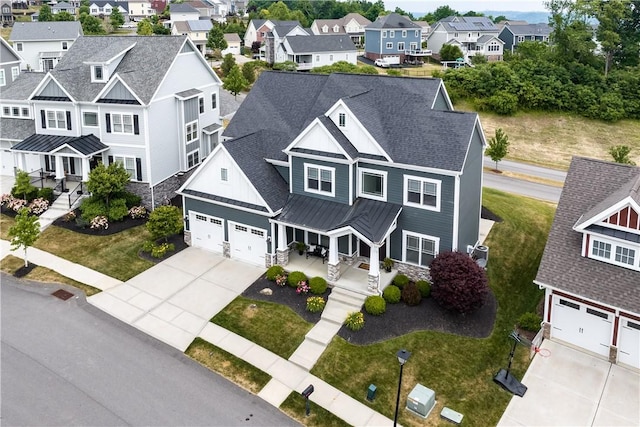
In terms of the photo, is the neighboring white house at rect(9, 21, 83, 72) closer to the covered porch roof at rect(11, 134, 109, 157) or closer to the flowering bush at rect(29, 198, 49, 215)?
the covered porch roof at rect(11, 134, 109, 157)

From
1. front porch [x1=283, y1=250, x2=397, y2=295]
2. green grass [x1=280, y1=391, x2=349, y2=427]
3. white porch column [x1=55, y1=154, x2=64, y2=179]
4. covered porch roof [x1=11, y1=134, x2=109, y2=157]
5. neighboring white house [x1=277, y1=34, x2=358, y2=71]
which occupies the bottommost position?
green grass [x1=280, y1=391, x2=349, y2=427]

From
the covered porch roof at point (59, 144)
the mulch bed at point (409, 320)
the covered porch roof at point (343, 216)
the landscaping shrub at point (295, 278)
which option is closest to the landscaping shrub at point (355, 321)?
the mulch bed at point (409, 320)

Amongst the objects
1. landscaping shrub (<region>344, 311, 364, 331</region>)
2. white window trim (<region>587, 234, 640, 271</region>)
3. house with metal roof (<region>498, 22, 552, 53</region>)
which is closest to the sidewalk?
landscaping shrub (<region>344, 311, 364, 331</region>)

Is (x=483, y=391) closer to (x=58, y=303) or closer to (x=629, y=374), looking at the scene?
(x=629, y=374)

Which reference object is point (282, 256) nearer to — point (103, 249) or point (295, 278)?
point (295, 278)

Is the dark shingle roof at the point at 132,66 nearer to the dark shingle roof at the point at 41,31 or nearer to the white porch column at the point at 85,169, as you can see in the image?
the white porch column at the point at 85,169

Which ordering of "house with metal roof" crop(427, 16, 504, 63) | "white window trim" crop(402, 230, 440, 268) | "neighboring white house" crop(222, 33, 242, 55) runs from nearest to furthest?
"white window trim" crop(402, 230, 440, 268) → "house with metal roof" crop(427, 16, 504, 63) → "neighboring white house" crop(222, 33, 242, 55)
